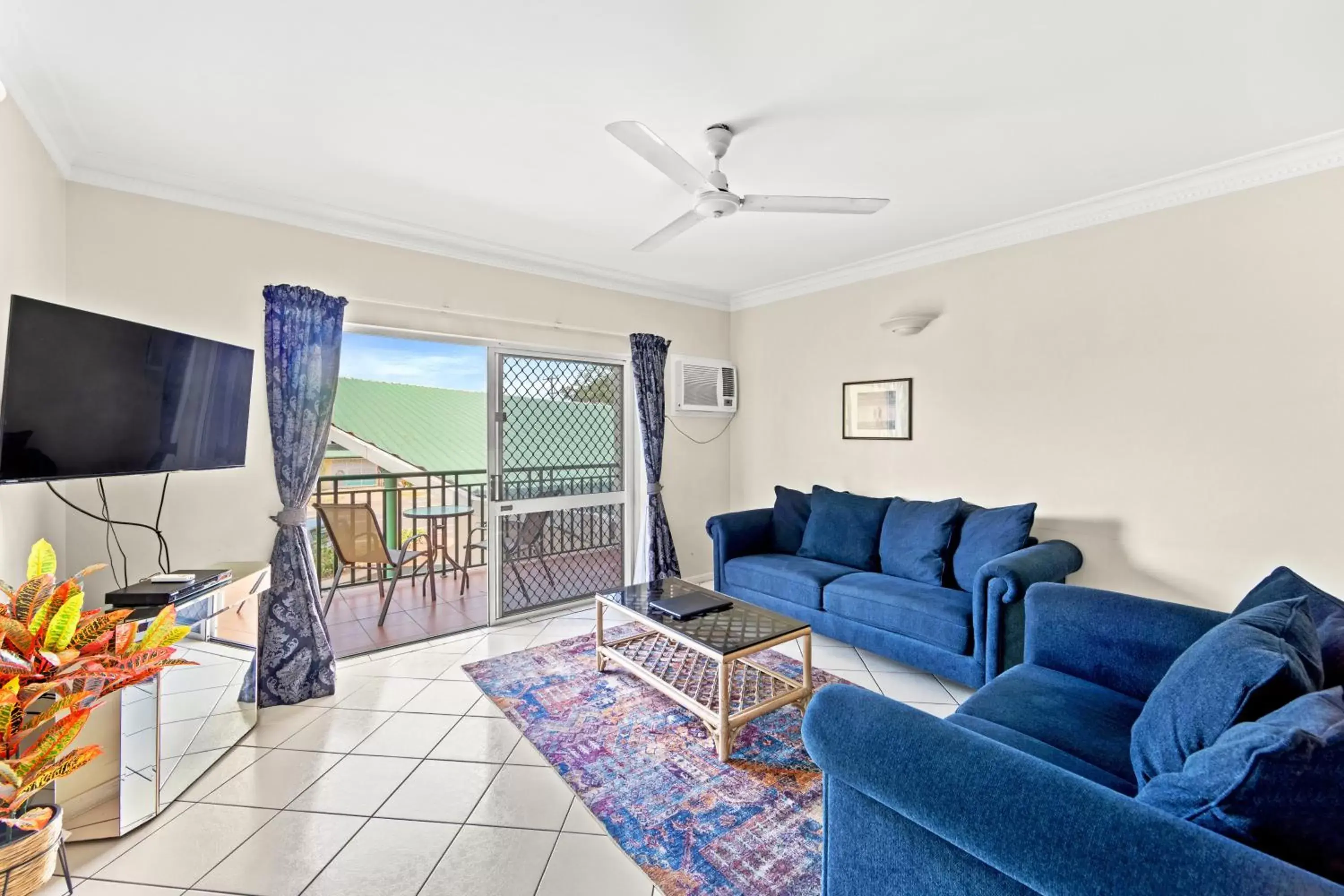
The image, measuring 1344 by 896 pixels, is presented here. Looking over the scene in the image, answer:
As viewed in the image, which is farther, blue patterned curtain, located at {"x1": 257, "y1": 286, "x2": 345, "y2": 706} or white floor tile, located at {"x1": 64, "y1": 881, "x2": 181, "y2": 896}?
blue patterned curtain, located at {"x1": 257, "y1": 286, "x2": 345, "y2": 706}

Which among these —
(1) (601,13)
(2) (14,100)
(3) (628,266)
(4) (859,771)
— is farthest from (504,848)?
(3) (628,266)

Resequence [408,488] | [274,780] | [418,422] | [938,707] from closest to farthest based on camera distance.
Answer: [274,780]
[938,707]
[408,488]
[418,422]

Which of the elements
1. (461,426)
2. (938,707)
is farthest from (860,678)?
(461,426)

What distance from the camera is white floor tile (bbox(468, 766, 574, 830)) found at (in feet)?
6.12

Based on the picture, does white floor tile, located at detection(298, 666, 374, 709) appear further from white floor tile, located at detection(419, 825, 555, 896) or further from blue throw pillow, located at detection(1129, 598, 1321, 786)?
blue throw pillow, located at detection(1129, 598, 1321, 786)

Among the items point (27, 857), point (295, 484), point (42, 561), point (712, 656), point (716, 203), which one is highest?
point (716, 203)

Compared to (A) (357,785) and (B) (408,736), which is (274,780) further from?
(B) (408,736)

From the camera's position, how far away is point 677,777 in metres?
2.09

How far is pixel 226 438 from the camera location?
2453 mm

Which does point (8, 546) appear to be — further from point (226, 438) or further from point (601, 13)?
point (601, 13)

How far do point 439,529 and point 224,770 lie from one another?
2.92 meters

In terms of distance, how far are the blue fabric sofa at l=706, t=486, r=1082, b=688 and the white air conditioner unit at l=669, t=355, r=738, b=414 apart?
1087 mm

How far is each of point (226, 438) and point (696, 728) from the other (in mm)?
2488

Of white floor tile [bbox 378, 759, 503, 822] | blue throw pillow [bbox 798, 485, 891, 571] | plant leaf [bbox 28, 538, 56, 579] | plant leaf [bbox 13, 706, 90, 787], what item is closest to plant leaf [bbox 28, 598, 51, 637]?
plant leaf [bbox 28, 538, 56, 579]
